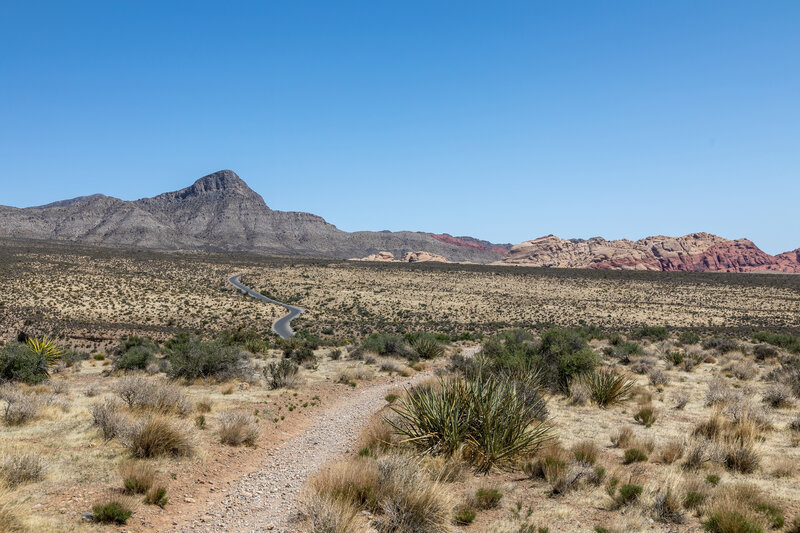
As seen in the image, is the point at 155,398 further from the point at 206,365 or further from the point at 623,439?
the point at 623,439

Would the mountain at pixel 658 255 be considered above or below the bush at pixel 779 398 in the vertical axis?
above

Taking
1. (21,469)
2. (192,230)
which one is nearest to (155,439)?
(21,469)

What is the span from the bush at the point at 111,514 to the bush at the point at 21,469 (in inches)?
63.9

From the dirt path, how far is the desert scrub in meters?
1.88

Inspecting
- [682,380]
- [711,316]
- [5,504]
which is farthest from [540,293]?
[5,504]

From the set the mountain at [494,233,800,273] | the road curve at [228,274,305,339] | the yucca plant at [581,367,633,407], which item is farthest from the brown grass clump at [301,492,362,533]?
the mountain at [494,233,800,273]

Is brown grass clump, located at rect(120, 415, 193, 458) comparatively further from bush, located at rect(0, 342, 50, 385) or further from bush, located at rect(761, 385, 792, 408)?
bush, located at rect(761, 385, 792, 408)

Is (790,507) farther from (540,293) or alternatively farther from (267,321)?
(540,293)

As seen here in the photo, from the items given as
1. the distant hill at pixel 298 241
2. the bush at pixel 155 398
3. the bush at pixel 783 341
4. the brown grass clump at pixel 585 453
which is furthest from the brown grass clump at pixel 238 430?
the distant hill at pixel 298 241

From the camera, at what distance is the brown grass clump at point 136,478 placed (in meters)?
6.84

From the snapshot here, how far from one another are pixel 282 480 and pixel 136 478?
2.19 meters

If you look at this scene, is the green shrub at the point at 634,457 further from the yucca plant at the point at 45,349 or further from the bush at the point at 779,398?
the yucca plant at the point at 45,349

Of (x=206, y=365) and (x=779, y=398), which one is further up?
(x=779, y=398)

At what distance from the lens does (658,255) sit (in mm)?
142000
